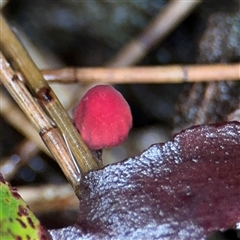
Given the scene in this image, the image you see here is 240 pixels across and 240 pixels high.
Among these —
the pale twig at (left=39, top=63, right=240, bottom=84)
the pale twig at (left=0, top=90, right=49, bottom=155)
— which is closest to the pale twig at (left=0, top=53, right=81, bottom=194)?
the pale twig at (left=39, top=63, right=240, bottom=84)

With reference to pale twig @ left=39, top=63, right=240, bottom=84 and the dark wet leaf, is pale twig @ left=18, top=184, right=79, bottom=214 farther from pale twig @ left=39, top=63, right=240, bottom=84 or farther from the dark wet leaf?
the dark wet leaf

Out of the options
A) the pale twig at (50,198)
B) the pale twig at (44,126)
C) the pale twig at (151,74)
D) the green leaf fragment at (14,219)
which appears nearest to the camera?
the green leaf fragment at (14,219)

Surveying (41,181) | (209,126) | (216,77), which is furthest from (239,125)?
(41,181)

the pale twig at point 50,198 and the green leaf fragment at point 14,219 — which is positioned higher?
the pale twig at point 50,198

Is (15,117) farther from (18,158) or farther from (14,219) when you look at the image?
(14,219)

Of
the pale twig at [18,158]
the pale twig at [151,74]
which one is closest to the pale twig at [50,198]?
the pale twig at [18,158]

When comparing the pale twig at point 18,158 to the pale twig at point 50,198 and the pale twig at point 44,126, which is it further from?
the pale twig at point 44,126
